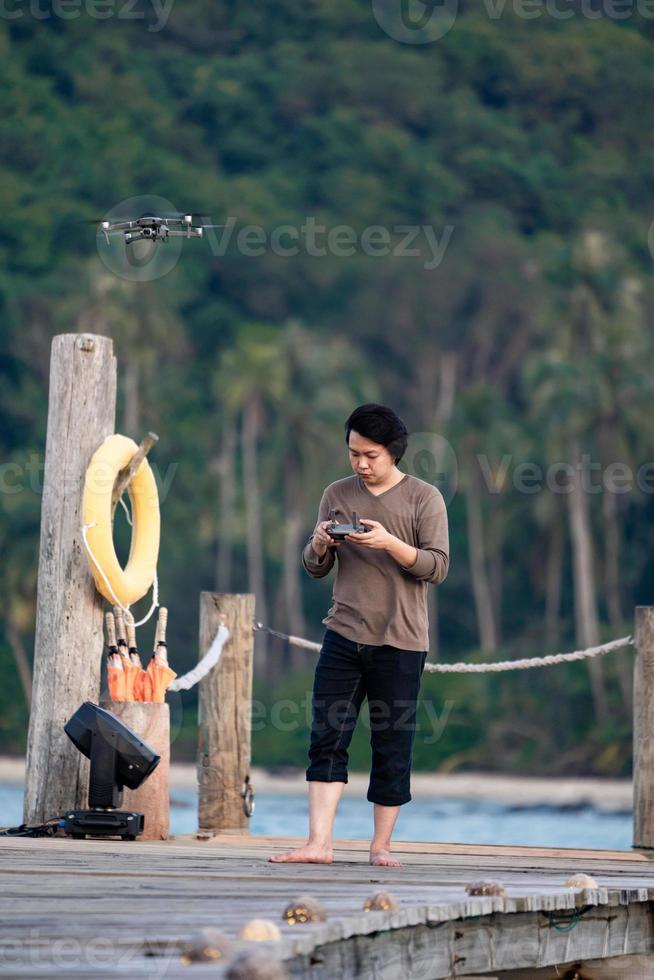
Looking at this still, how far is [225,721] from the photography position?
783 cm

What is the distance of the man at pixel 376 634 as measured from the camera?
5.69 m

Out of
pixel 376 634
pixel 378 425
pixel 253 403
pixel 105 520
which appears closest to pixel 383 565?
pixel 376 634

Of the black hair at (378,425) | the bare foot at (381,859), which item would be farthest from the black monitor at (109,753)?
the black hair at (378,425)

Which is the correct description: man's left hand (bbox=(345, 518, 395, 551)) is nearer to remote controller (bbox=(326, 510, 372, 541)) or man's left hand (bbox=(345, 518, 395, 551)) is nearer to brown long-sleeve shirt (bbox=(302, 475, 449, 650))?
remote controller (bbox=(326, 510, 372, 541))

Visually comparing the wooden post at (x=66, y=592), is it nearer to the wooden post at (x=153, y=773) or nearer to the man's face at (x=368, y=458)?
the wooden post at (x=153, y=773)

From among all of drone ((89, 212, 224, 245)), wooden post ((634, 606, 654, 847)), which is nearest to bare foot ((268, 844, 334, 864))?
wooden post ((634, 606, 654, 847))

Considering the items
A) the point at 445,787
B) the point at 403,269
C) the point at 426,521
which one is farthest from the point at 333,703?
the point at 403,269

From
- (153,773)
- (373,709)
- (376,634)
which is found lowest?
(153,773)

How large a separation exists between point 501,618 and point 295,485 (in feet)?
22.2

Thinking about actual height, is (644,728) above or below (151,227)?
below

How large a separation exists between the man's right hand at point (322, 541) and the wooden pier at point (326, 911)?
96cm

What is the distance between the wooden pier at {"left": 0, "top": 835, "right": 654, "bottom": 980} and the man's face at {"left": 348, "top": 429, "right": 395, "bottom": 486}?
1.21 metres

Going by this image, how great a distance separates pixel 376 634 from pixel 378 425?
0.67 metres

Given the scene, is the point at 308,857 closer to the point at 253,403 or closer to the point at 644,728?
the point at 644,728
